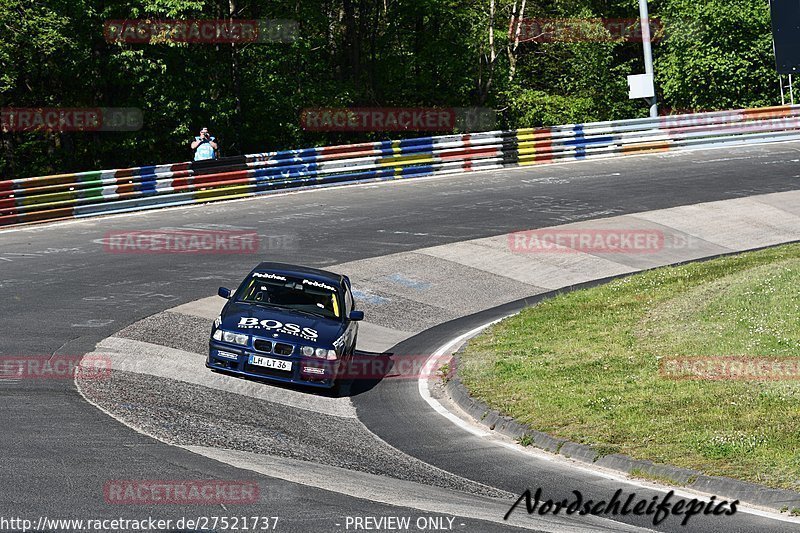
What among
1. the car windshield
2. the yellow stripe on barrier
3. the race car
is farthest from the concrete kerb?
the yellow stripe on barrier

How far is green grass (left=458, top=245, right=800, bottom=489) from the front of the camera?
37.7 ft

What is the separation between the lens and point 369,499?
9.44 m

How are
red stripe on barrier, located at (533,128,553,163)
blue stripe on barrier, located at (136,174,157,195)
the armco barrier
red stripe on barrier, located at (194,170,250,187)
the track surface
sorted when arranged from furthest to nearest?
red stripe on barrier, located at (533,128,553,163) < red stripe on barrier, located at (194,170,250,187) < blue stripe on barrier, located at (136,174,157,195) < the armco barrier < the track surface

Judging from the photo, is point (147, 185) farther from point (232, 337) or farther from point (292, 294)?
point (232, 337)

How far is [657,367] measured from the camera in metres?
15.0

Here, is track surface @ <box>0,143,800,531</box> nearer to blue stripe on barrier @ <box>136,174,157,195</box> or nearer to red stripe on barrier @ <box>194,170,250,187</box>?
blue stripe on barrier @ <box>136,174,157,195</box>

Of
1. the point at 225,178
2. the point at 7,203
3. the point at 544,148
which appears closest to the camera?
the point at 7,203

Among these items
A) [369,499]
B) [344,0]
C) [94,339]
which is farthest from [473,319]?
[344,0]

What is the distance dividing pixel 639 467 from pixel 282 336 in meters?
5.52

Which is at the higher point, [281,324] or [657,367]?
[281,324]

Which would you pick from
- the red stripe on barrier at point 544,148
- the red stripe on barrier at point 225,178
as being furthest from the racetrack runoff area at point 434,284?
the red stripe on barrier at point 225,178

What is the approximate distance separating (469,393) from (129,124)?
2151cm

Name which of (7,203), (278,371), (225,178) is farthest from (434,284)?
(7,203)

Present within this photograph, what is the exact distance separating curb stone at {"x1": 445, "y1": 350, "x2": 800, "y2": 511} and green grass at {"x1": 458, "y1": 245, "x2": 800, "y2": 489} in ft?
0.47
